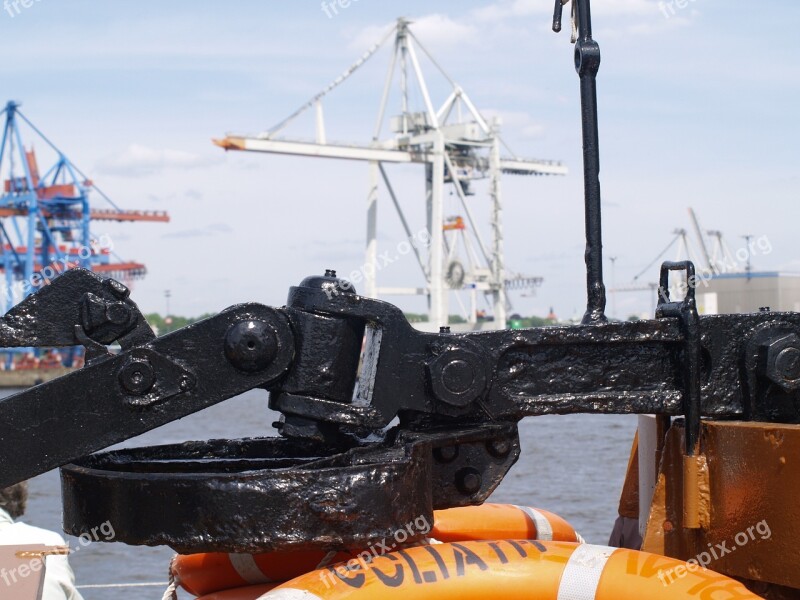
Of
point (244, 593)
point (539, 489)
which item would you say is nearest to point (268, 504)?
point (244, 593)

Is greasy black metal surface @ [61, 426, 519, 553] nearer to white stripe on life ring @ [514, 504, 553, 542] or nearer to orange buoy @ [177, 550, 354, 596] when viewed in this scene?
orange buoy @ [177, 550, 354, 596]

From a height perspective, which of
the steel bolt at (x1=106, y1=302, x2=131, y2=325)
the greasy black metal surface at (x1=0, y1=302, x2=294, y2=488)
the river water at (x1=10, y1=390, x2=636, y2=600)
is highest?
the steel bolt at (x1=106, y1=302, x2=131, y2=325)

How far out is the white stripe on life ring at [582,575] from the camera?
2115 mm

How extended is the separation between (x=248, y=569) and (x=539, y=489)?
1023cm

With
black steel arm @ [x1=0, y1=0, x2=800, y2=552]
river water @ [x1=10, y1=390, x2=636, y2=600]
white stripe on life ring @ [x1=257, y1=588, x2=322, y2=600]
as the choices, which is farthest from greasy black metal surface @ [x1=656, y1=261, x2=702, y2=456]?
river water @ [x1=10, y1=390, x2=636, y2=600]

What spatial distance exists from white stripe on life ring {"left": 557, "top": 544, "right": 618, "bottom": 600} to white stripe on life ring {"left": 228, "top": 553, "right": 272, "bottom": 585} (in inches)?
36.7

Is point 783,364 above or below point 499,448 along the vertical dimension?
above

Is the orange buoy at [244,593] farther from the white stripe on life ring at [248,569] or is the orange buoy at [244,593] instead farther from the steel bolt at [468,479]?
the steel bolt at [468,479]

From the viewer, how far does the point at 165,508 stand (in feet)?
7.24

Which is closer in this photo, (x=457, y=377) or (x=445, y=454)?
(x=457, y=377)

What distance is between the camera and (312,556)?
277cm

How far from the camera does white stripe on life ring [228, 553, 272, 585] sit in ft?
9.15

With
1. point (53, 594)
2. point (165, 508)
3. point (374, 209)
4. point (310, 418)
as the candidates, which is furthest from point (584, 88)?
point (374, 209)

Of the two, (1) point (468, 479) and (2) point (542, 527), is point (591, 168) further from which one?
(2) point (542, 527)
